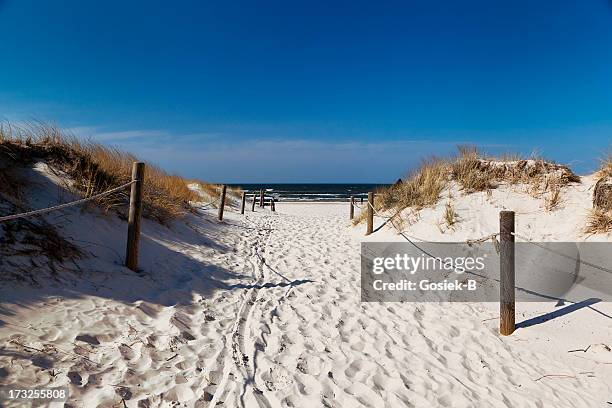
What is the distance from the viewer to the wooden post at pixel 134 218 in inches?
180

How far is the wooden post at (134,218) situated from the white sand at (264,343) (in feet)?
0.82

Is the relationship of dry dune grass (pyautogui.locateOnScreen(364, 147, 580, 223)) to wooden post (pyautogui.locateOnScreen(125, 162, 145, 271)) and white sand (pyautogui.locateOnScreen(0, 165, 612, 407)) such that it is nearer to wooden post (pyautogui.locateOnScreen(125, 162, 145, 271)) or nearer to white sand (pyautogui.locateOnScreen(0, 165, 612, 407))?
white sand (pyautogui.locateOnScreen(0, 165, 612, 407))

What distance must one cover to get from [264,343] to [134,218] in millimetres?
2387

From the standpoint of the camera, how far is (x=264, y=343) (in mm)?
3547

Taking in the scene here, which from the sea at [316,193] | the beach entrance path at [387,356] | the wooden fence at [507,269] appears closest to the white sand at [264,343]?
the beach entrance path at [387,356]

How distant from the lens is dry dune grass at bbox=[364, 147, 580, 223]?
797 centimetres

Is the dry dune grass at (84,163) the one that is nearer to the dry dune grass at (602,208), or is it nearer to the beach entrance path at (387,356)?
the beach entrance path at (387,356)

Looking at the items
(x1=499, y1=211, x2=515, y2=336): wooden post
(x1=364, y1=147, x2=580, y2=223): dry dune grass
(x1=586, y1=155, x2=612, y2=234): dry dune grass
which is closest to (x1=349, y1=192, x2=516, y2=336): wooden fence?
(x1=499, y1=211, x2=515, y2=336): wooden post

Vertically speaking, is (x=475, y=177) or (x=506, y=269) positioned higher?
(x=475, y=177)

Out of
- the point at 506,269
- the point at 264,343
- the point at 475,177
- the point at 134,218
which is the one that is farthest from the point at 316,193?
the point at 264,343

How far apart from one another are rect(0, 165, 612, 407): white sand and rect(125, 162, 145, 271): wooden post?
249 millimetres

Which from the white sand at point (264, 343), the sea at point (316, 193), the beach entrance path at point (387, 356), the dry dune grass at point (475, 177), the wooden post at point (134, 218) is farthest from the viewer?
the sea at point (316, 193)

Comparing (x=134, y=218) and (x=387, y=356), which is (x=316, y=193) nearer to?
(x=134, y=218)

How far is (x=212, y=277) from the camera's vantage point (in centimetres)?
541
